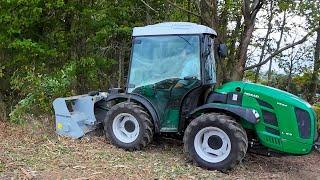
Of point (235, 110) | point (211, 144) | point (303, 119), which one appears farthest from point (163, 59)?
point (303, 119)

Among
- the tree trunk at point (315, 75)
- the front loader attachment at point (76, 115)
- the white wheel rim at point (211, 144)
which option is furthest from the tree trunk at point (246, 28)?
the tree trunk at point (315, 75)

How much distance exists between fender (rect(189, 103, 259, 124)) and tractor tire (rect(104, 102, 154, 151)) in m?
0.87

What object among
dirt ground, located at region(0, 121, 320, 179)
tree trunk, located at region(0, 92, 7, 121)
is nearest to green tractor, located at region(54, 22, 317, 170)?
dirt ground, located at region(0, 121, 320, 179)

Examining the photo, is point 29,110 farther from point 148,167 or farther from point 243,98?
point 243,98

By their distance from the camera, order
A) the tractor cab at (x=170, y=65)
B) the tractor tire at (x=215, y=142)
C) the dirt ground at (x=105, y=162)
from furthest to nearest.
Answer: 1. the tractor cab at (x=170, y=65)
2. the tractor tire at (x=215, y=142)
3. the dirt ground at (x=105, y=162)

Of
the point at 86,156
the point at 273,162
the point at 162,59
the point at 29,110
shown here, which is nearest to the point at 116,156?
the point at 86,156

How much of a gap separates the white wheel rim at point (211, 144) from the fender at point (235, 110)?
0.31m

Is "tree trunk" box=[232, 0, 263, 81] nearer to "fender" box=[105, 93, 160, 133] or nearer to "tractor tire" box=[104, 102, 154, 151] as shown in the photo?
"fender" box=[105, 93, 160, 133]

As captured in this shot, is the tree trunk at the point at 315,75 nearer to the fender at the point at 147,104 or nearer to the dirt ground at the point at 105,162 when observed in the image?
the dirt ground at the point at 105,162

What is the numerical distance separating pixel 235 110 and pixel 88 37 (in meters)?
5.57

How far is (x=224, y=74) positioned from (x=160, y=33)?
295 cm

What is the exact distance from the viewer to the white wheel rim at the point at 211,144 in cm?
571

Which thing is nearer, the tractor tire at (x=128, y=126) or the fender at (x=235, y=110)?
the fender at (x=235, y=110)

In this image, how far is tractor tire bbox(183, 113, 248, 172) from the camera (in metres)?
5.55
